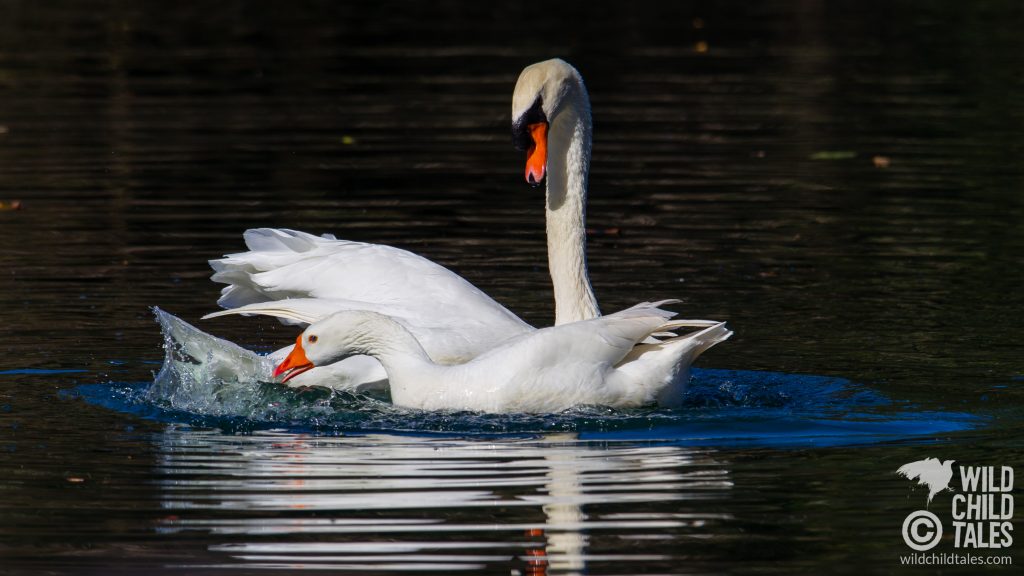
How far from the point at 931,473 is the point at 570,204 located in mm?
3070

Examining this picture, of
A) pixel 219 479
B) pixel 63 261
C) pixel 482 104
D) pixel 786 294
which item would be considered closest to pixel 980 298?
pixel 786 294

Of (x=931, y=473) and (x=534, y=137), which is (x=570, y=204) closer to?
(x=534, y=137)

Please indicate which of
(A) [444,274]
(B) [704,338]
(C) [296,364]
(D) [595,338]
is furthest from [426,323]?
(B) [704,338]

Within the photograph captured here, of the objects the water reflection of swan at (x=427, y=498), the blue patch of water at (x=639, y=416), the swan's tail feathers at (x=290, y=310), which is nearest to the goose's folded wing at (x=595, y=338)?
the blue patch of water at (x=639, y=416)

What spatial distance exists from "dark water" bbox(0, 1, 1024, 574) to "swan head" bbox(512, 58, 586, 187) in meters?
1.58

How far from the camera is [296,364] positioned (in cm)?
921

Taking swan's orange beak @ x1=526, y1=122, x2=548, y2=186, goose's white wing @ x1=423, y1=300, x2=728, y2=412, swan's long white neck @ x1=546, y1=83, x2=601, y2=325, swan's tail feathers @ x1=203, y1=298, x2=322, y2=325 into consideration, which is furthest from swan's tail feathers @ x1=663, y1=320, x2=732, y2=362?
swan's tail feathers @ x1=203, y1=298, x2=322, y2=325

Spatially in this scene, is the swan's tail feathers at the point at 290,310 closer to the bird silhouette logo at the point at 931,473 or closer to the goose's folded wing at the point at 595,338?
the goose's folded wing at the point at 595,338

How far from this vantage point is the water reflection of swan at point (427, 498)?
23.0ft

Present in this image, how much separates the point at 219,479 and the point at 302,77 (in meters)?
17.2

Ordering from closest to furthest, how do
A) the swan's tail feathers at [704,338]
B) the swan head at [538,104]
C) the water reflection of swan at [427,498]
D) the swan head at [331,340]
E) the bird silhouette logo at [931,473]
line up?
the water reflection of swan at [427,498], the bird silhouette logo at [931,473], the swan's tail feathers at [704,338], the swan head at [331,340], the swan head at [538,104]

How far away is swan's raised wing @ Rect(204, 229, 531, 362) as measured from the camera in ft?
32.2

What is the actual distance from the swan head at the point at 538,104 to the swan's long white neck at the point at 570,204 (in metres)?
0.10

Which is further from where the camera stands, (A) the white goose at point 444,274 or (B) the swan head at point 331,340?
(A) the white goose at point 444,274
